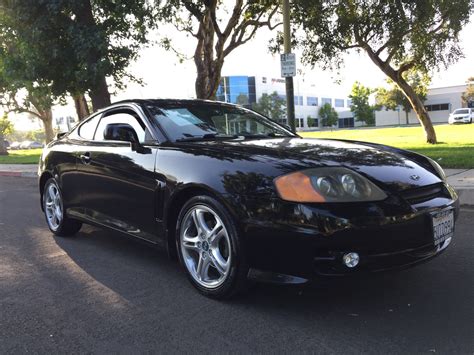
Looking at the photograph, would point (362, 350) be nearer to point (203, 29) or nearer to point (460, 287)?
point (460, 287)

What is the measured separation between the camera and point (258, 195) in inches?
120

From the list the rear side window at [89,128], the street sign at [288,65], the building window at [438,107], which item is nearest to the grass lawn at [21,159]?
the street sign at [288,65]

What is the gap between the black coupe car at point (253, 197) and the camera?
2904 mm

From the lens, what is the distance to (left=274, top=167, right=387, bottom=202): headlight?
2.93 metres

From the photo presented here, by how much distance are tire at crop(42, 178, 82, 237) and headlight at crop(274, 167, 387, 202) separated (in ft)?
10.9

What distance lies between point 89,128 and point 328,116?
95209 mm

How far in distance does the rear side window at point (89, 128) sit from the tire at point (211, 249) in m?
2.02

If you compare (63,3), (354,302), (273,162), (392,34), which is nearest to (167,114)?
(273,162)

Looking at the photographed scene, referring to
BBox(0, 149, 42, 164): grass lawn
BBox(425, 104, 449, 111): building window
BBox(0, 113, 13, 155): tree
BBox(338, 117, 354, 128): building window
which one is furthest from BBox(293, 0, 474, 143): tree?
BBox(338, 117, 354, 128): building window

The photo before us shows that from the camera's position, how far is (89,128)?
17.3 ft

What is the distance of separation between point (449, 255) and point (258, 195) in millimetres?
2372

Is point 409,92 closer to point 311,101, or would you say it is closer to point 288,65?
point 288,65

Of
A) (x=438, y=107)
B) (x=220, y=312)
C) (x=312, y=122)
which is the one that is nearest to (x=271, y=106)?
(x=312, y=122)

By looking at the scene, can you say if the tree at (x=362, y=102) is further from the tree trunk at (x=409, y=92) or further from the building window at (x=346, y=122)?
the tree trunk at (x=409, y=92)
